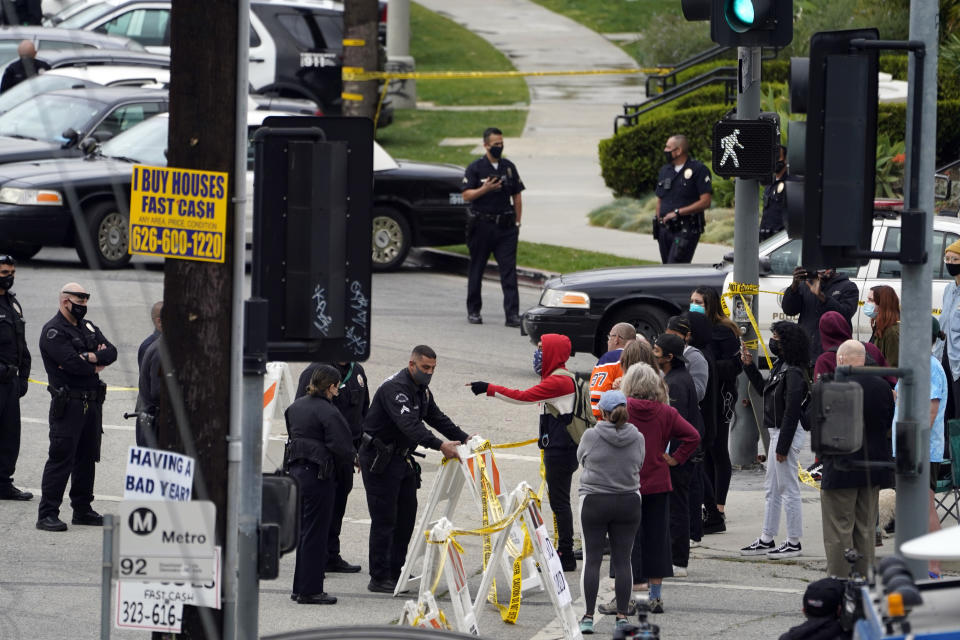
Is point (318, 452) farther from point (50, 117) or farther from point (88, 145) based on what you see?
point (50, 117)

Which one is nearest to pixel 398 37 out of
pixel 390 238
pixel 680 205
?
pixel 390 238

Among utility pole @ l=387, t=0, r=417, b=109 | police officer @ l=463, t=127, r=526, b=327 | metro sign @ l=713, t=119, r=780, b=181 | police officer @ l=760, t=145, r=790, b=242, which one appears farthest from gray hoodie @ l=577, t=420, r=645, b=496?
utility pole @ l=387, t=0, r=417, b=109

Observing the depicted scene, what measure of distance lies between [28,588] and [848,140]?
5.47 m

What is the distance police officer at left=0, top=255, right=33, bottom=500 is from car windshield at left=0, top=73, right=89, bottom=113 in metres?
11.1

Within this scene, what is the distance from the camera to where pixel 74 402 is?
11.2 metres

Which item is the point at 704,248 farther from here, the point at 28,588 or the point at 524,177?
the point at 28,588

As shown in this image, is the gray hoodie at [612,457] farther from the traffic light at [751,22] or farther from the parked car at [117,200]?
the parked car at [117,200]

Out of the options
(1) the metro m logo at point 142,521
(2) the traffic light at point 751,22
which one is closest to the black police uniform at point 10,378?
(1) the metro m logo at point 142,521

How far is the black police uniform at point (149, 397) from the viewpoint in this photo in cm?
1066

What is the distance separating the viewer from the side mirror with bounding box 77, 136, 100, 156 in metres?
19.5

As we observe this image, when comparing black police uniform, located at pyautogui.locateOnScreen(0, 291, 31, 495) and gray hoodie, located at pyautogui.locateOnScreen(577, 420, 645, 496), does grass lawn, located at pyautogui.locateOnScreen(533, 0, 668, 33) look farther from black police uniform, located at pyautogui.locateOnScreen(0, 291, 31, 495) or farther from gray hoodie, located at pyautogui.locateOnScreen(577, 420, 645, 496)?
gray hoodie, located at pyautogui.locateOnScreen(577, 420, 645, 496)

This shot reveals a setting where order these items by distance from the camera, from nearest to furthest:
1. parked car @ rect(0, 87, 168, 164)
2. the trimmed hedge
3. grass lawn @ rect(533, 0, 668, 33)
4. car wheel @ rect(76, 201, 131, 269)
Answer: car wheel @ rect(76, 201, 131, 269) → parked car @ rect(0, 87, 168, 164) → the trimmed hedge → grass lawn @ rect(533, 0, 668, 33)

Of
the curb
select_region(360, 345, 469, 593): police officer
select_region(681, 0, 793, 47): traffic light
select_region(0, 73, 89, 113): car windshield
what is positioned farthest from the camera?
select_region(0, 73, 89, 113): car windshield

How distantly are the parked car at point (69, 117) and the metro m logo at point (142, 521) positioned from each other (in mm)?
13447
